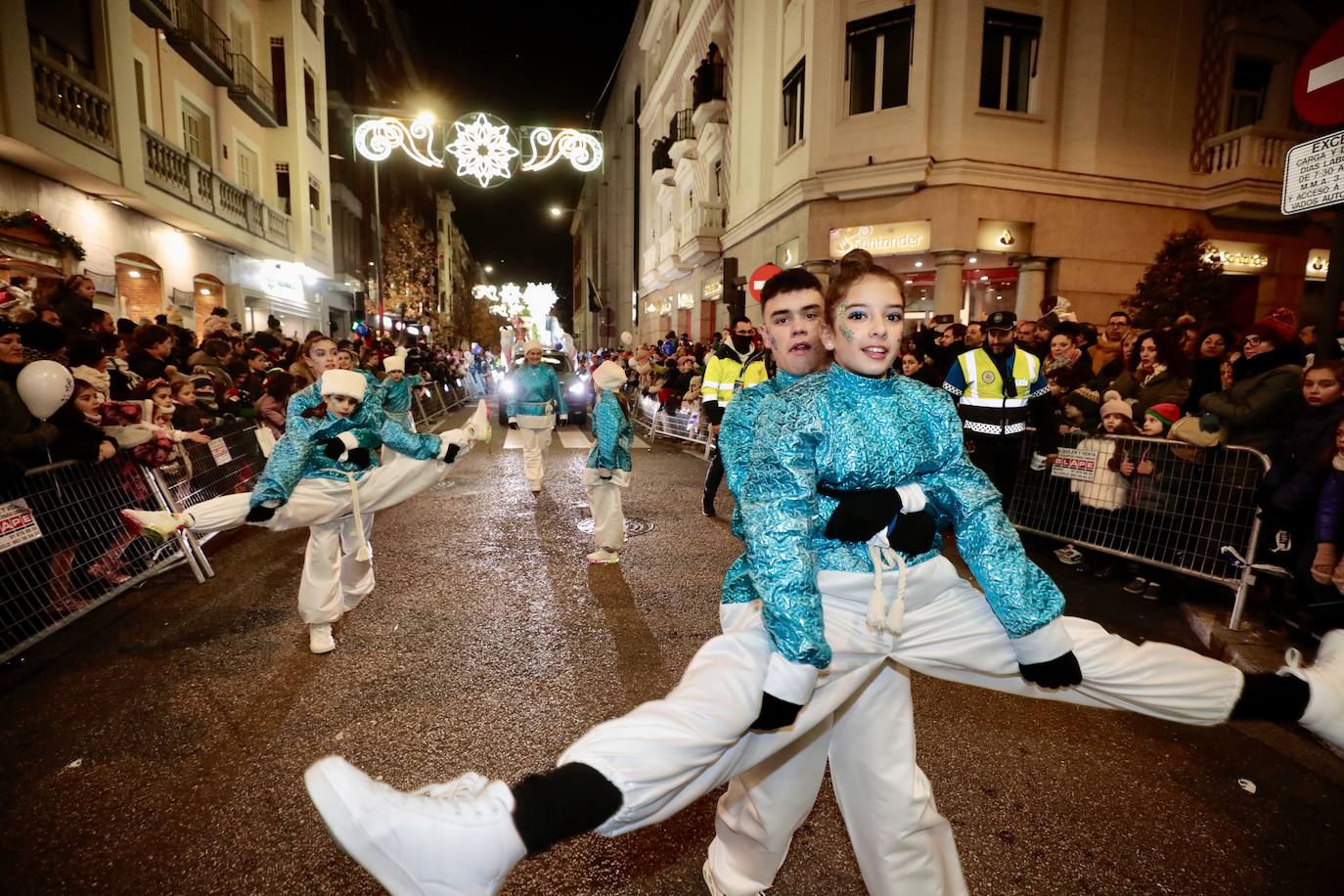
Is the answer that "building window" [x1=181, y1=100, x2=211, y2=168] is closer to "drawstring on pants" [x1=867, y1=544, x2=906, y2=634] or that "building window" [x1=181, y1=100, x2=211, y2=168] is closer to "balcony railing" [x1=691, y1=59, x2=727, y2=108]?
"balcony railing" [x1=691, y1=59, x2=727, y2=108]

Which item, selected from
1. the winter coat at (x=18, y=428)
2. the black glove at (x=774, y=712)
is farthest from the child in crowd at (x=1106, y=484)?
the winter coat at (x=18, y=428)

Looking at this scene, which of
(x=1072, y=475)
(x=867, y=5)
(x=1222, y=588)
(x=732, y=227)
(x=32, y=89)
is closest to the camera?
(x=1222, y=588)

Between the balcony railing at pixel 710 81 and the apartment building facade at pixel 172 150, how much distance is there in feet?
44.0

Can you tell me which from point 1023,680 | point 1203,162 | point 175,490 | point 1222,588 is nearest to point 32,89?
point 175,490

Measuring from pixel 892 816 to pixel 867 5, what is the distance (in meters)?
18.3

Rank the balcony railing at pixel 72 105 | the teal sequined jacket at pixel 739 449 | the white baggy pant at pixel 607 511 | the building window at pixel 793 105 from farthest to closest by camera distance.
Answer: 1. the building window at pixel 793 105
2. the balcony railing at pixel 72 105
3. the white baggy pant at pixel 607 511
4. the teal sequined jacket at pixel 739 449

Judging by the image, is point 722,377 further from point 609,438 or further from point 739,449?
point 739,449

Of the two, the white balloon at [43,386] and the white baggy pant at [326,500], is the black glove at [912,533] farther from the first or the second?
the white balloon at [43,386]

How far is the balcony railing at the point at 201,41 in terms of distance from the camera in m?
15.9

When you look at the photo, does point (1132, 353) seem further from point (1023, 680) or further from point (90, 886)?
point (90, 886)

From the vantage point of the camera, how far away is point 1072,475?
609 centimetres

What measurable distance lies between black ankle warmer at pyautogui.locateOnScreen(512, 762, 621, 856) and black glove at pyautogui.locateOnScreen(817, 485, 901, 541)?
0.85 metres

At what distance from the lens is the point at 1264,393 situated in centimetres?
485

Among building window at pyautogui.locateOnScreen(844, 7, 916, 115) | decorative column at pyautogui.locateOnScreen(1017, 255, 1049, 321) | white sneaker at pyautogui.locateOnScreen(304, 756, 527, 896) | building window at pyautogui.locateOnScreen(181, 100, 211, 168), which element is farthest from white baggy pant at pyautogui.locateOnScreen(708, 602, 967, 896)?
building window at pyautogui.locateOnScreen(181, 100, 211, 168)
